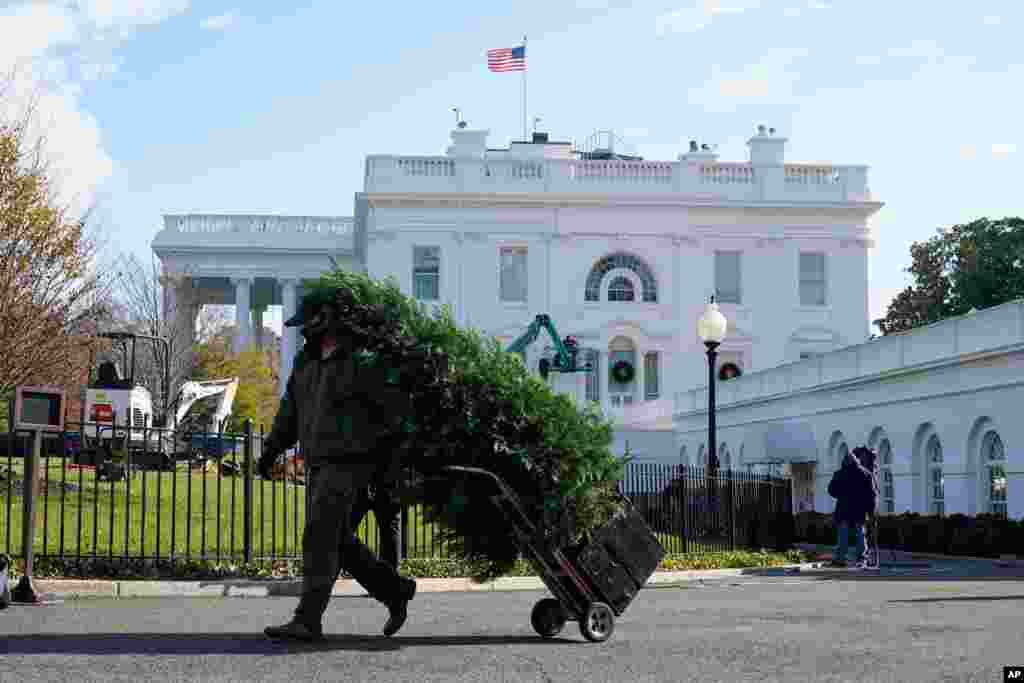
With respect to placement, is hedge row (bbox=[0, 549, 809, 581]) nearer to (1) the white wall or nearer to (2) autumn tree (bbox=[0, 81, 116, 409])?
(2) autumn tree (bbox=[0, 81, 116, 409])

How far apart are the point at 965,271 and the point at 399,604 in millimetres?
56949

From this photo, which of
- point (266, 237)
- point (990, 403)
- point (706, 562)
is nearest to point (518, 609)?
point (706, 562)

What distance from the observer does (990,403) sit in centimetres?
2659

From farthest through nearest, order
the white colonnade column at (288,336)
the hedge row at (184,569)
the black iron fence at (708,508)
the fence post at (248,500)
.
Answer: the white colonnade column at (288,336) < the black iron fence at (708,508) < the fence post at (248,500) < the hedge row at (184,569)

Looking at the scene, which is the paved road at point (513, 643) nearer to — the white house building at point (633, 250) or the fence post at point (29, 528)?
the fence post at point (29, 528)

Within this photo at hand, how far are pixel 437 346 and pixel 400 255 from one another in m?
54.5

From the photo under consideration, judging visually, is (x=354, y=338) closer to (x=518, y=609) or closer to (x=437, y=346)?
(x=437, y=346)

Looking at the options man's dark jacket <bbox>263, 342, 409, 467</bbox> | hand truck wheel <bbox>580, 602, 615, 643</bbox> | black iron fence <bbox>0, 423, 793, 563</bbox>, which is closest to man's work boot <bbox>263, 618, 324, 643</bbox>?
Answer: man's dark jacket <bbox>263, 342, 409, 467</bbox>

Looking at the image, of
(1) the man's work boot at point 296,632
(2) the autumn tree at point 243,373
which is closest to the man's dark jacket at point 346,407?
(1) the man's work boot at point 296,632

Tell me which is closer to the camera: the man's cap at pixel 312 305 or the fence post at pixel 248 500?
the man's cap at pixel 312 305

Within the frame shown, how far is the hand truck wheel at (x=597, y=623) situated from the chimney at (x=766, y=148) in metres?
58.5

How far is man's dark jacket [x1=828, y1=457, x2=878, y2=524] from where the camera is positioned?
67.8 ft

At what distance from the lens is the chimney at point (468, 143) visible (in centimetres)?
6550

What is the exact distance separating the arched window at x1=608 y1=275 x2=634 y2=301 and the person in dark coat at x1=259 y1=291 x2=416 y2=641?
55.7 metres
